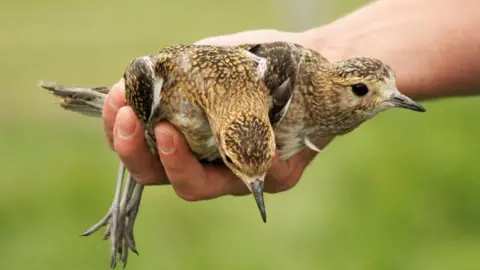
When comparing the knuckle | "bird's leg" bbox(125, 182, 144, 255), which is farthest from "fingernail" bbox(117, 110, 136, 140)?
"bird's leg" bbox(125, 182, 144, 255)

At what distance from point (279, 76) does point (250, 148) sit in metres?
0.78

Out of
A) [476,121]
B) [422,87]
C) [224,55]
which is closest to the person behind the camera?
[224,55]

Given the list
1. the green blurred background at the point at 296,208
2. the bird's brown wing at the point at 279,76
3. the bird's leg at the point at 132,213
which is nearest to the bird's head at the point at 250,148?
the bird's brown wing at the point at 279,76

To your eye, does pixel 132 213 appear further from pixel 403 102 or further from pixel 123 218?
pixel 403 102

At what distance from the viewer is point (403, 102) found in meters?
5.76

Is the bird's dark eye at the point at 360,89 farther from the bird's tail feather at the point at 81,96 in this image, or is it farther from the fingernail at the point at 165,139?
the bird's tail feather at the point at 81,96

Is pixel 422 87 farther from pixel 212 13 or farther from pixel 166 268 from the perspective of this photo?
pixel 212 13

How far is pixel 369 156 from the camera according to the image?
11078mm

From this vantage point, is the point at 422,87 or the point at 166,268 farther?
the point at 166,268

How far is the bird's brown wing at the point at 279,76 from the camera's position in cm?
562

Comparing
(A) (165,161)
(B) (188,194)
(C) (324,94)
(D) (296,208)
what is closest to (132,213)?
(B) (188,194)

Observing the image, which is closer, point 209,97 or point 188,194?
point 209,97

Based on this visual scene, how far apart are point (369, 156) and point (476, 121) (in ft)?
5.21

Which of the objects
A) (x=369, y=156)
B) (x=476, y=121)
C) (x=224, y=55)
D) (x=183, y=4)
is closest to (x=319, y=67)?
(x=224, y=55)
